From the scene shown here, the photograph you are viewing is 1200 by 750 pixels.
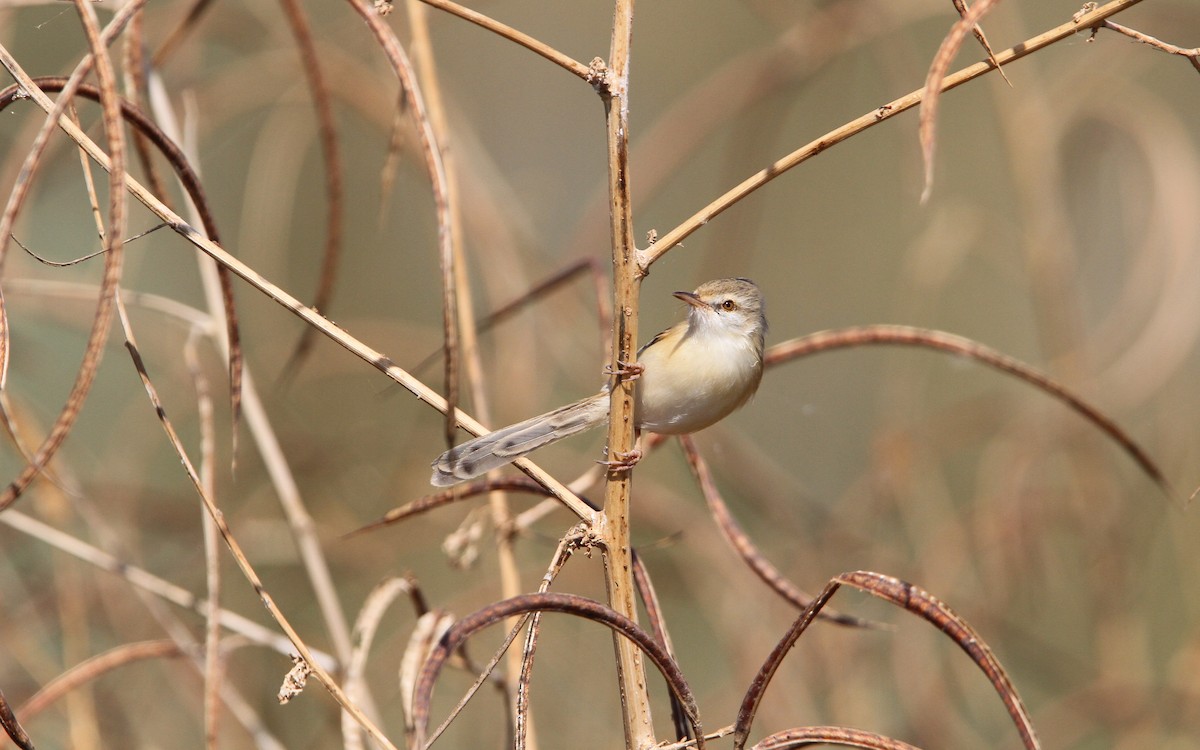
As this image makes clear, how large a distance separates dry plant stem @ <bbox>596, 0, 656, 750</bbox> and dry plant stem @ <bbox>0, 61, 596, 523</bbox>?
0.13 ft

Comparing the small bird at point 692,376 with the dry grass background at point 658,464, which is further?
the dry grass background at point 658,464

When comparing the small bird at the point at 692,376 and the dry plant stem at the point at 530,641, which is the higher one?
Answer: the small bird at the point at 692,376

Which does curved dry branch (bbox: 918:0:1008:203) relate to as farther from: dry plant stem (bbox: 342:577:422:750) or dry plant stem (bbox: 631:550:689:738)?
dry plant stem (bbox: 342:577:422:750)

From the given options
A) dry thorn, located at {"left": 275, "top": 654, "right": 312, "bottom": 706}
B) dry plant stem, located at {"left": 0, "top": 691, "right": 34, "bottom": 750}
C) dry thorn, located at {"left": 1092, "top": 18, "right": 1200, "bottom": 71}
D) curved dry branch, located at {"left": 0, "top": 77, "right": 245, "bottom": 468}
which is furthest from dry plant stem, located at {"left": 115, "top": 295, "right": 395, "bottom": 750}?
dry thorn, located at {"left": 1092, "top": 18, "right": 1200, "bottom": 71}

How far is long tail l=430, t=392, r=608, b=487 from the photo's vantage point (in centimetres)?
183

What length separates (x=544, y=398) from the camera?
381cm

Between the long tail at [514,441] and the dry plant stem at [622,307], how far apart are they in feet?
1.55

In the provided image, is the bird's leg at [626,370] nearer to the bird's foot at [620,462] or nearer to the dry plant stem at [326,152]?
the bird's foot at [620,462]

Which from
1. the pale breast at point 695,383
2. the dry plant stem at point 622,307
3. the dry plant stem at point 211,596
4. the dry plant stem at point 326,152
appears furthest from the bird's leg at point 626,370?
the pale breast at point 695,383

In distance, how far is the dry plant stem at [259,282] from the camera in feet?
3.40

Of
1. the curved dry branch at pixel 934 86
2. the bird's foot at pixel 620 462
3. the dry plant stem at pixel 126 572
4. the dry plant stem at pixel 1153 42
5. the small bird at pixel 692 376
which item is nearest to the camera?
the curved dry branch at pixel 934 86

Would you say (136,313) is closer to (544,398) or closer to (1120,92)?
(544,398)

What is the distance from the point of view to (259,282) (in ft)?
3.52

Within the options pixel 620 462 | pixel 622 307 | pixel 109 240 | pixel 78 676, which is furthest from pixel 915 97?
pixel 78 676
